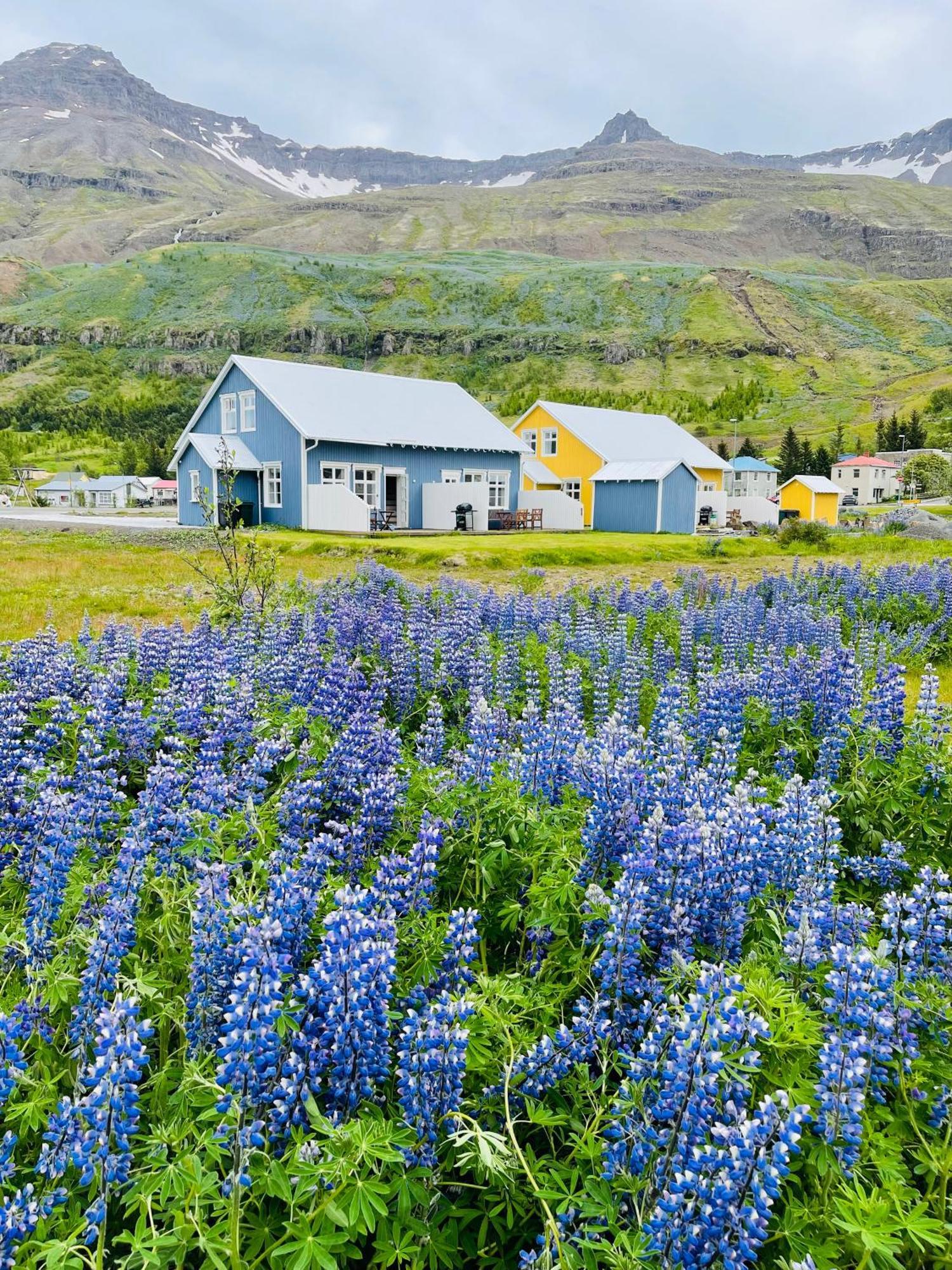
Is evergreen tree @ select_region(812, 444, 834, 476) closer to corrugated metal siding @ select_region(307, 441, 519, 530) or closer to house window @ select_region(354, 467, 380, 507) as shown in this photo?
corrugated metal siding @ select_region(307, 441, 519, 530)

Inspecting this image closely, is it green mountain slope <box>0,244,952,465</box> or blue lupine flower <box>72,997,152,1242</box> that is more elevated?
green mountain slope <box>0,244,952,465</box>

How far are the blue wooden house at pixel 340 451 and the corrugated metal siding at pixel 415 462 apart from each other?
43 millimetres

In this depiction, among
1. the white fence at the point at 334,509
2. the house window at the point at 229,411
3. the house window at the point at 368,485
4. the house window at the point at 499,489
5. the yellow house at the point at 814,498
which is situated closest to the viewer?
the white fence at the point at 334,509

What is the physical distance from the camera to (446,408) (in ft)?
139

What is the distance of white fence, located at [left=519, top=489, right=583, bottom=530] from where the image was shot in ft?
140

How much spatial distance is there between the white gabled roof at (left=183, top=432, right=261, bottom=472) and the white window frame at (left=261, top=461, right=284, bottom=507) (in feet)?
1.52

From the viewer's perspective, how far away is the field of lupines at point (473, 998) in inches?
87.0

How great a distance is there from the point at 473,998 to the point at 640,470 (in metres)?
41.4

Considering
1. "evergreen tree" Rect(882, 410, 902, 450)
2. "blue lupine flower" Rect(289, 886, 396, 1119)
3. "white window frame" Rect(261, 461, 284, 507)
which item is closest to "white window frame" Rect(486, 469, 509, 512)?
"white window frame" Rect(261, 461, 284, 507)

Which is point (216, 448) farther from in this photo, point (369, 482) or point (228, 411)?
point (369, 482)

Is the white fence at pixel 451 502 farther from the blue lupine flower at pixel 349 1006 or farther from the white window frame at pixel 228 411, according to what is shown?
the blue lupine flower at pixel 349 1006

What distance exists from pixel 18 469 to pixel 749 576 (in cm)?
12412

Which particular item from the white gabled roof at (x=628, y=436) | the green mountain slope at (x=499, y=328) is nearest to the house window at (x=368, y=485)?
the white gabled roof at (x=628, y=436)

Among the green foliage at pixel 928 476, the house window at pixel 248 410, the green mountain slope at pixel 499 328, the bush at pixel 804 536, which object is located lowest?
the bush at pixel 804 536
